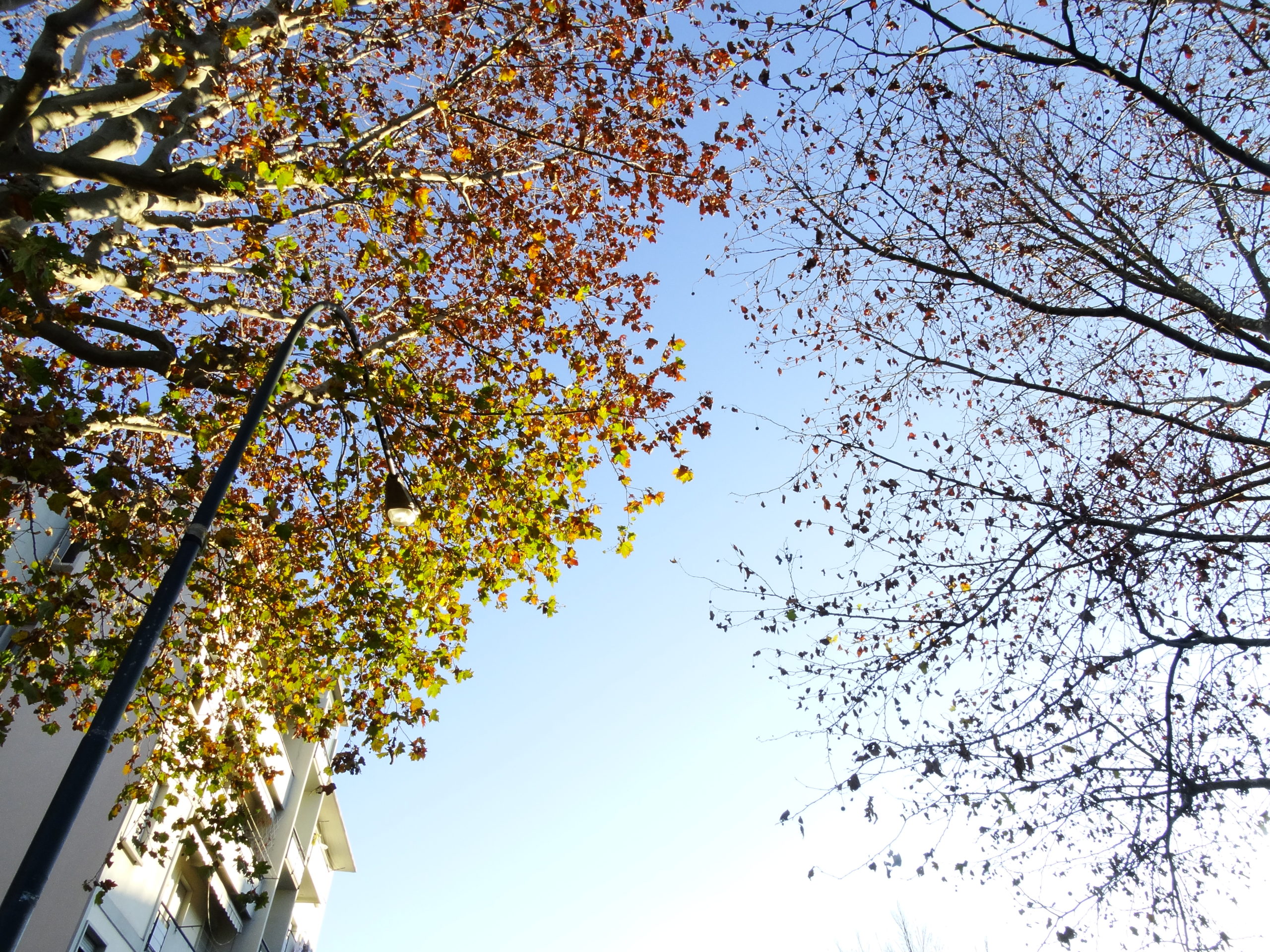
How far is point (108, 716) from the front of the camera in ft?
14.6

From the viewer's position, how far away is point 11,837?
13555 millimetres

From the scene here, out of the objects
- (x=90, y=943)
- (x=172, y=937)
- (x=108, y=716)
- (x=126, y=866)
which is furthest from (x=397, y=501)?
(x=172, y=937)

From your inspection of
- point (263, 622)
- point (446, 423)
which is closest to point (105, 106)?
point (446, 423)

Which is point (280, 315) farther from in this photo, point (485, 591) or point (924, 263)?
point (924, 263)

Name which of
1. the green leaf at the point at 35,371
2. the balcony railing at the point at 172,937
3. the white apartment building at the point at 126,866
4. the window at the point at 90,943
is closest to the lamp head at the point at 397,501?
the green leaf at the point at 35,371

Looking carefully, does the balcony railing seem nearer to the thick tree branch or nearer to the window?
the window

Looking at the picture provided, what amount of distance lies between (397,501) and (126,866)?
13378mm

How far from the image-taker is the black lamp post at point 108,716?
391cm

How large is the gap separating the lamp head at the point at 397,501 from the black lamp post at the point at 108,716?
124cm

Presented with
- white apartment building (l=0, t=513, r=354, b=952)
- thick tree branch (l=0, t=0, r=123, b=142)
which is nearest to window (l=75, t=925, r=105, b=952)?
white apartment building (l=0, t=513, r=354, b=952)

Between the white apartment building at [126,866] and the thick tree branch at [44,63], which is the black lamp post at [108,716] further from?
the white apartment building at [126,866]

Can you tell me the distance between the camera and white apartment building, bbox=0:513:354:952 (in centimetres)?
1367

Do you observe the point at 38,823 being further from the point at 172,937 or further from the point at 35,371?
the point at 35,371

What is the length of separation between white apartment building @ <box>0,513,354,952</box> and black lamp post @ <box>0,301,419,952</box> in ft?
17.3
